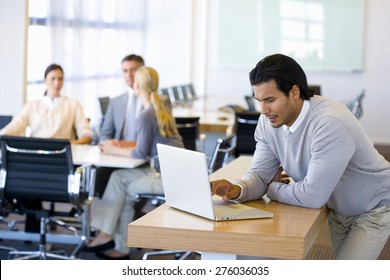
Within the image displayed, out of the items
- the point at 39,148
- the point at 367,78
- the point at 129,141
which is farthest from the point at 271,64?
the point at 367,78

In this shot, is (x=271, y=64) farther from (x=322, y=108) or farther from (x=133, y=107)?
(x=133, y=107)

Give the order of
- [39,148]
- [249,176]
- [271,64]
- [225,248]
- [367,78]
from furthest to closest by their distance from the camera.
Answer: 1. [367,78]
2. [39,148]
3. [249,176]
4. [271,64]
5. [225,248]

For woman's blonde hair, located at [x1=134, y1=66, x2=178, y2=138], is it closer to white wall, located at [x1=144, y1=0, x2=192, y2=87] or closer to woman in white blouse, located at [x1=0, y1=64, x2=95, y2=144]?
woman in white blouse, located at [x1=0, y1=64, x2=95, y2=144]

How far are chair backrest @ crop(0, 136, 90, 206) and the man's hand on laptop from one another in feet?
7.27

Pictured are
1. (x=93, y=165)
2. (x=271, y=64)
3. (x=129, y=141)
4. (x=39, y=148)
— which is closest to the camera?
(x=271, y=64)

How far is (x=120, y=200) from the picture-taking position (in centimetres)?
594

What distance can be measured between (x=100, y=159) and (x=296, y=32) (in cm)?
938

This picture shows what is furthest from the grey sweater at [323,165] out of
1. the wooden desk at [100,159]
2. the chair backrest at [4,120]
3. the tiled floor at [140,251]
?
the chair backrest at [4,120]

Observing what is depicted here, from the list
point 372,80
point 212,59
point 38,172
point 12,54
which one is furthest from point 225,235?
point 212,59

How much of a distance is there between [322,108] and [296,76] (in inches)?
6.2

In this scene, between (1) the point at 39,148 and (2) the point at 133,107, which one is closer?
(1) the point at 39,148

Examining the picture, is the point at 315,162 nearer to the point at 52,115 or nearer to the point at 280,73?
the point at 280,73

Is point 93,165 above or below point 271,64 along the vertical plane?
below

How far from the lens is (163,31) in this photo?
47.6 feet
